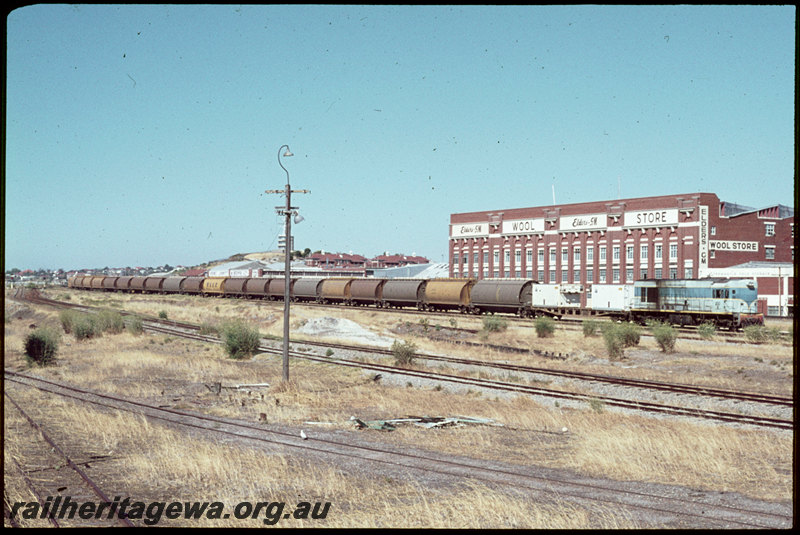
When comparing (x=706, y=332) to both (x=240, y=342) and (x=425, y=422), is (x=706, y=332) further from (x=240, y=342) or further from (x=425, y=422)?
(x=425, y=422)

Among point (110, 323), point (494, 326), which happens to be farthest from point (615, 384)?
point (110, 323)

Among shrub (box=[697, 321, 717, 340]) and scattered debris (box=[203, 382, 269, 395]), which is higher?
shrub (box=[697, 321, 717, 340])

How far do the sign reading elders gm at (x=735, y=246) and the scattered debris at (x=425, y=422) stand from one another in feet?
205

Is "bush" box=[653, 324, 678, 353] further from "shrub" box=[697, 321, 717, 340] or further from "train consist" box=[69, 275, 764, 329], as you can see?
"train consist" box=[69, 275, 764, 329]

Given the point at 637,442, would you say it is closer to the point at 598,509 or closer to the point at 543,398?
the point at 598,509

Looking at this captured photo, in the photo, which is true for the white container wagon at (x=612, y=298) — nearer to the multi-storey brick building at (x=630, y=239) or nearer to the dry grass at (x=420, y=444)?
the multi-storey brick building at (x=630, y=239)

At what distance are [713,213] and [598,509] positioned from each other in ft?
229

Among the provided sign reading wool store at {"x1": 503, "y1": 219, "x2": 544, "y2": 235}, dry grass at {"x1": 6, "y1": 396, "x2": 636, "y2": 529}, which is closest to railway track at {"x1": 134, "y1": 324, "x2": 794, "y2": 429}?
dry grass at {"x1": 6, "y1": 396, "x2": 636, "y2": 529}

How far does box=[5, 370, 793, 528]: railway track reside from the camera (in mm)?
10094

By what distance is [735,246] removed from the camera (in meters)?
73.4

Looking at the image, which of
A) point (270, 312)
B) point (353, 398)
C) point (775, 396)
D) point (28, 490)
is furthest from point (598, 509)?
point (270, 312)

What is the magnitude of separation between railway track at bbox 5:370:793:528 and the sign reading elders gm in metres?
66.6

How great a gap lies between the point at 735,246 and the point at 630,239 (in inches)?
450

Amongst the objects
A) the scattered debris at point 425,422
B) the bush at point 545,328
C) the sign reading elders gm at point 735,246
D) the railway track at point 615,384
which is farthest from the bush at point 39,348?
the sign reading elders gm at point 735,246
